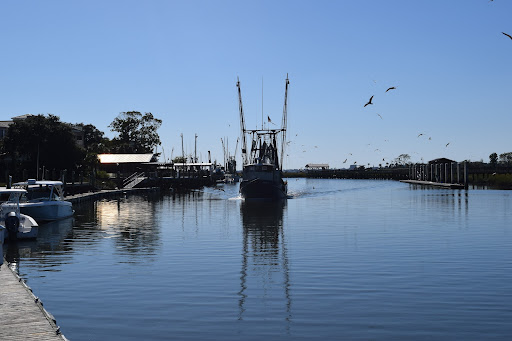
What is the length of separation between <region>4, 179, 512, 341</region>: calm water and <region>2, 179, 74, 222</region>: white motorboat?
9.35 feet

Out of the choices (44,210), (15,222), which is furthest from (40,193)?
(15,222)

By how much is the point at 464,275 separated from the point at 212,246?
15.0 meters

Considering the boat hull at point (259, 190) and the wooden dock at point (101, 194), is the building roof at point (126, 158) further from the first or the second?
the boat hull at point (259, 190)

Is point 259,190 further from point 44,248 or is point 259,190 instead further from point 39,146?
point 44,248

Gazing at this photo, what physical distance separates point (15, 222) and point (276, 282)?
19713mm

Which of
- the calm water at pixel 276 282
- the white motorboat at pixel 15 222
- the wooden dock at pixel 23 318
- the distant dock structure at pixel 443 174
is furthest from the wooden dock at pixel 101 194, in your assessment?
the distant dock structure at pixel 443 174

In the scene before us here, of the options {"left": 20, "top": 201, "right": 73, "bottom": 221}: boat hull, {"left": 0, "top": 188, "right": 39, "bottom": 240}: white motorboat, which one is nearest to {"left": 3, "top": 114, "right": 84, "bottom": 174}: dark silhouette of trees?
{"left": 20, "top": 201, "right": 73, "bottom": 221}: boat hull

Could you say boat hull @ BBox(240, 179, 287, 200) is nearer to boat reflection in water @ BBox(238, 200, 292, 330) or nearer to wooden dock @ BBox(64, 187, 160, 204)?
wooden dock @ BBox(64, 187, 160, 204)

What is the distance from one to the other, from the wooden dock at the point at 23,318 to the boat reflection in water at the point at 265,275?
5631 mm

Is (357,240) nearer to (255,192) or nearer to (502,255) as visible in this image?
(502,255)

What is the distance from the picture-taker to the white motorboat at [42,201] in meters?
46.1

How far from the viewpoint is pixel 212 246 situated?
34.2 meters

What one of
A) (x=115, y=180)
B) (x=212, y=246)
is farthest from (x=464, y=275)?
(x=115, y=180)

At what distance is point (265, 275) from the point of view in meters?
24.4
